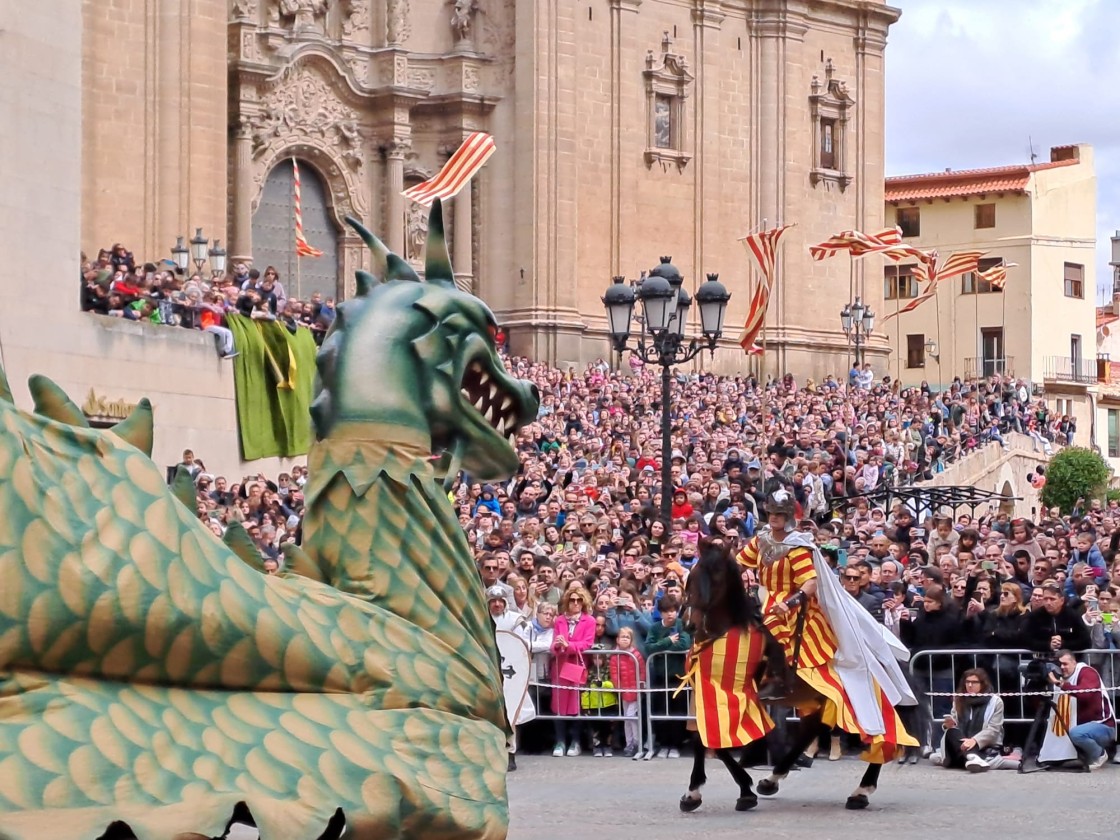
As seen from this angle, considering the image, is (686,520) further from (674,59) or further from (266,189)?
(674,59)

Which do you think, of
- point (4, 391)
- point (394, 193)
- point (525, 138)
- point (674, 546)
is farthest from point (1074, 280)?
point (4, 391)

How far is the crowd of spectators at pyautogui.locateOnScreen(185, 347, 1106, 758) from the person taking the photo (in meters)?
16.5

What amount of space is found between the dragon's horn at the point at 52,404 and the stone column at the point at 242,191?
121 feet

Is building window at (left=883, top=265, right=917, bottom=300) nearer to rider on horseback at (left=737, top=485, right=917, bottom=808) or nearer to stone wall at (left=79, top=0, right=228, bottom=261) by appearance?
stone wall at (left=79, top=0, right=228, bottom=261)

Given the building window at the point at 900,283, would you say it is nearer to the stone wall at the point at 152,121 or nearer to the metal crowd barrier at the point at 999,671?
the stone wall at the point at 152,121

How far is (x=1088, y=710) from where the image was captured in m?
15.9

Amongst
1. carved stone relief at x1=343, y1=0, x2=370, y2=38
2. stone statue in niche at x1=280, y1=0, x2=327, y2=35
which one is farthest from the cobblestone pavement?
carved stone relief at x1=343, y1=0, x2=370, y2=38

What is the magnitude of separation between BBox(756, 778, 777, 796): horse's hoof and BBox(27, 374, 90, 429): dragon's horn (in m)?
A: 8.49

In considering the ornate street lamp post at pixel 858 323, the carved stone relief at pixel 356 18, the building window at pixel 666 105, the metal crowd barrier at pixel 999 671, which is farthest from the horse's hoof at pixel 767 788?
the building window at pixel 666 105

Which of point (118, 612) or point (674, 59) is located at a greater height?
point (674, 59)

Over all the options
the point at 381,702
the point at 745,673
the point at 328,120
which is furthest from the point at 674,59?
the point at 381,702

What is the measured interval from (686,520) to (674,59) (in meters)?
28.9

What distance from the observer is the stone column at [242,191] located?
4222 cm

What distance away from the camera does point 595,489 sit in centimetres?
2602
